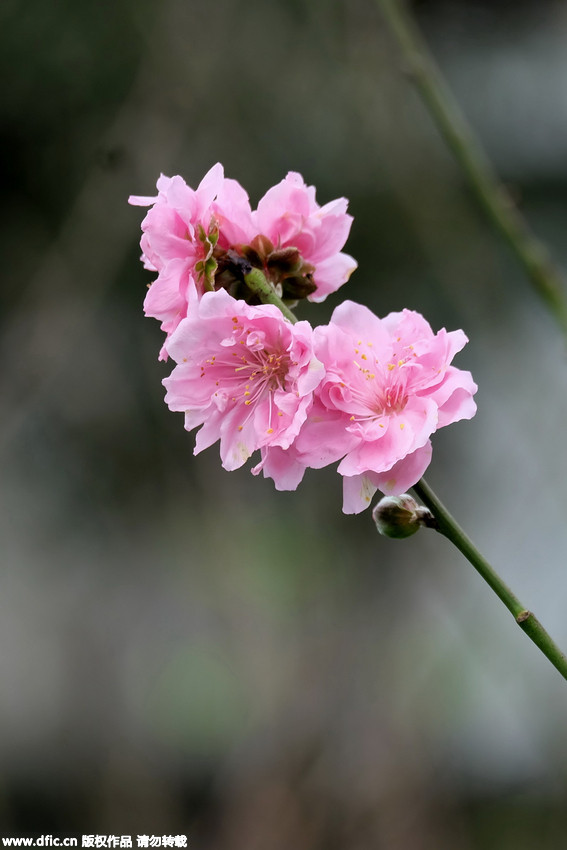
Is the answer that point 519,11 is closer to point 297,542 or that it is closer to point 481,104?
point 481,104

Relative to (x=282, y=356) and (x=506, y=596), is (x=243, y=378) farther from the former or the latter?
(x=506, y=596)

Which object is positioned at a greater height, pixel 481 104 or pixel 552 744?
pixel 481 104

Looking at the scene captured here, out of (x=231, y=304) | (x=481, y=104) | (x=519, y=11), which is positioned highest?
(x=519, y=11)

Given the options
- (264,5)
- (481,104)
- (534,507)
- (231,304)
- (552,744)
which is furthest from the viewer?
(481,104)

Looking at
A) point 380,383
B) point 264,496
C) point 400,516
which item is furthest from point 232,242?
point 264,496

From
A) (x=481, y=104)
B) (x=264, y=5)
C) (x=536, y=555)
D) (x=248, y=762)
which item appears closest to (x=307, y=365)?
(x=536, y=555)

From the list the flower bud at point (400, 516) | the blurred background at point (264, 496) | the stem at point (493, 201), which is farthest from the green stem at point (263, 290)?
the blurred background at point (264, 496)
